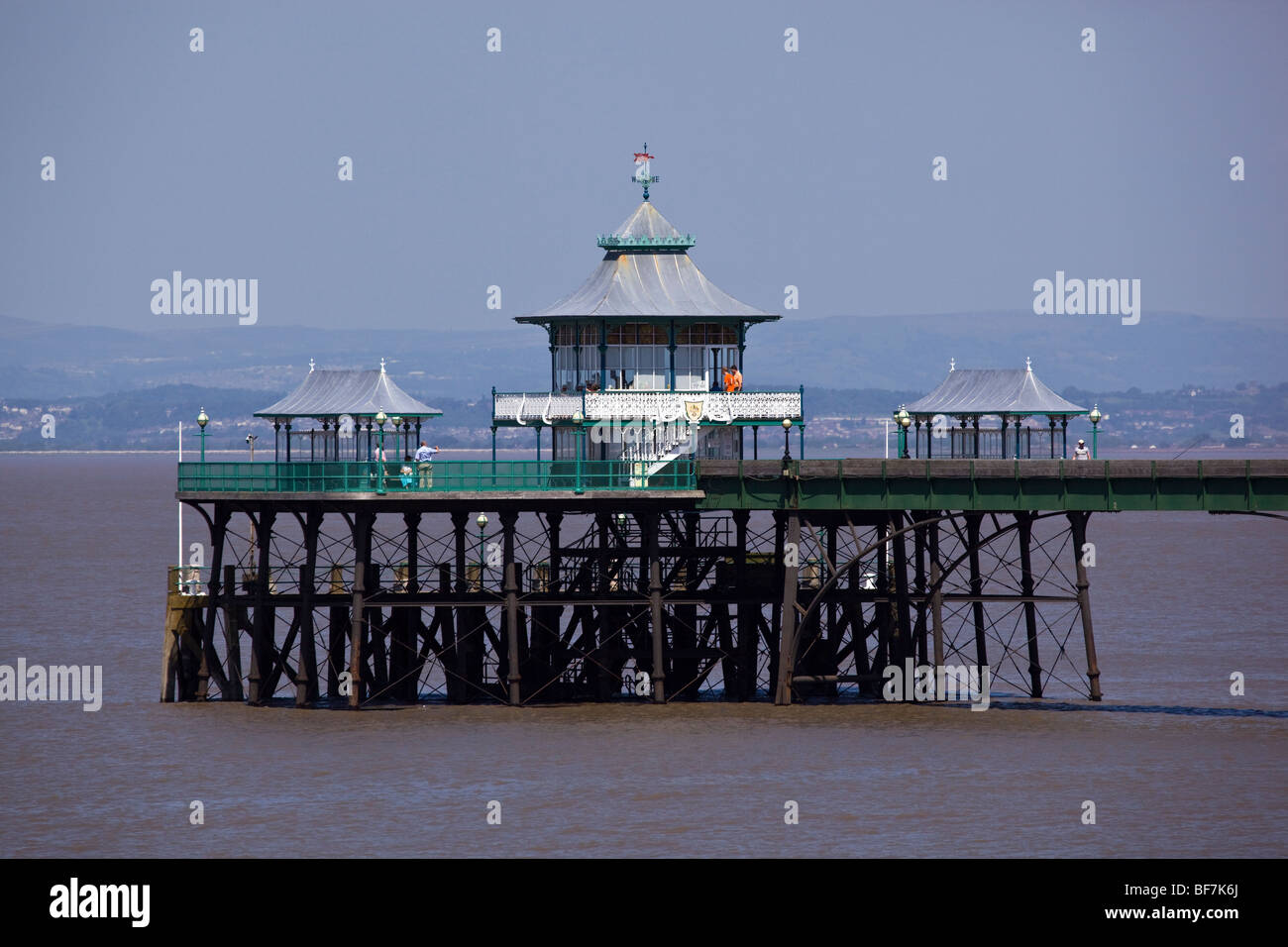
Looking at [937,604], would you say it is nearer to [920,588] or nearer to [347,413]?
[920,588]

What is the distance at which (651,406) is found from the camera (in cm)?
5606

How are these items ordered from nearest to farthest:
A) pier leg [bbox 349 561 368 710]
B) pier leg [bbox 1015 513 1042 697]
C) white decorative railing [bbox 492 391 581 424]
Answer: pier leg [bbox 349 561 368 710]
pier leg [bbox 1015 513 1042 697]
white decorative railing [bbox 492 391 581 424]

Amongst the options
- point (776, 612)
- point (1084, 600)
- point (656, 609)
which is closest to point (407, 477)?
point (656, 609)

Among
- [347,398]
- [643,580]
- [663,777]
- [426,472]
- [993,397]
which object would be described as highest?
[347,398]

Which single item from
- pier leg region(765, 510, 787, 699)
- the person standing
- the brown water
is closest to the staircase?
pier leg region(765, 510, 787, 699)

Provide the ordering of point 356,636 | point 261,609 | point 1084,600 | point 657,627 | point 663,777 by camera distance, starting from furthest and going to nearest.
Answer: point 261,609
point 1084,600
point 657,627
point 356,636
point 663,777

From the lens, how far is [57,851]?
39750mm

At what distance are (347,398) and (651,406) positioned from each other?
24.7ft

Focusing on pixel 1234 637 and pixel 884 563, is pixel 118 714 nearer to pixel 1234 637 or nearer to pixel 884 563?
pixel 884 563

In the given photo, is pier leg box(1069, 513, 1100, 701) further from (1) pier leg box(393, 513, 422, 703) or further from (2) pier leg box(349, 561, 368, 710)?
(2) pier leg box(349, 561, 368, 710)

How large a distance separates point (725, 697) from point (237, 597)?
1215 cm

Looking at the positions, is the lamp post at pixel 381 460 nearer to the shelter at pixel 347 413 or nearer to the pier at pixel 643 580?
the pier at pixel 643 580

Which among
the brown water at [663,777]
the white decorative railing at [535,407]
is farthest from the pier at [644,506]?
the brown water at [663,777]

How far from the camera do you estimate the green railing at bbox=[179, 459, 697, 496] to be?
171 ft
